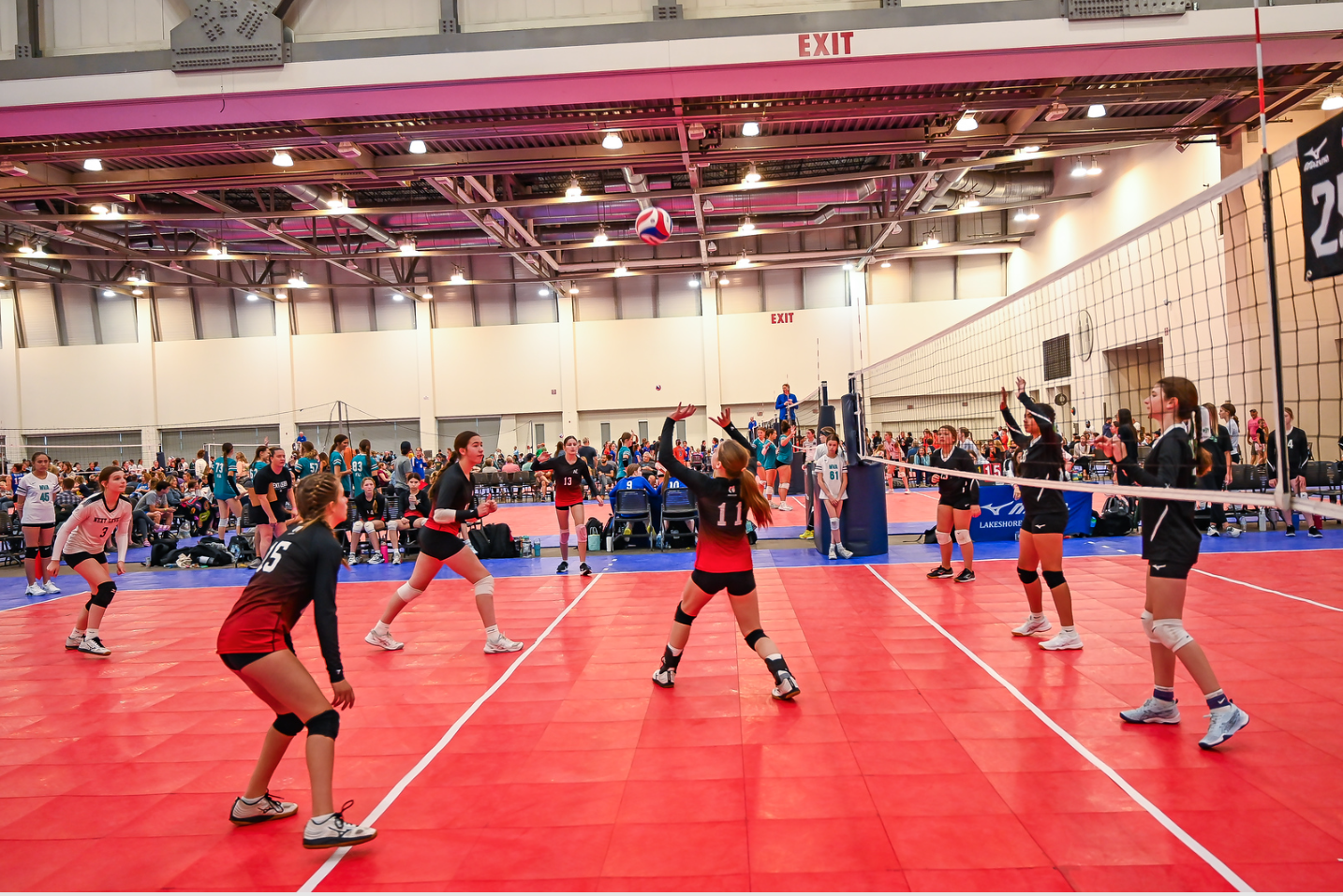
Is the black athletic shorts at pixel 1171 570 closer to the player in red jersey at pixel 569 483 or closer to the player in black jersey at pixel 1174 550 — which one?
the player in black jersey at pixel 1174 550

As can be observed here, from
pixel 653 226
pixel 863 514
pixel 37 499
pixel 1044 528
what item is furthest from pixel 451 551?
pixel 653 226

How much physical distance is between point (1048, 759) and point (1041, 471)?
8.81 ft

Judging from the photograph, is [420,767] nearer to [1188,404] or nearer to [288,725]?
[288,725]

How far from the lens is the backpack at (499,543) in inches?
467

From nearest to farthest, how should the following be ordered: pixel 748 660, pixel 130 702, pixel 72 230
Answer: pixel 130 702 < pixel 748 660 < pixel 72 230

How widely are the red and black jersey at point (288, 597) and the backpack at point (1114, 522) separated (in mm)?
11498

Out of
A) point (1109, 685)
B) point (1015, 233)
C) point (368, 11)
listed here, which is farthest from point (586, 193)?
point (1109, 685)

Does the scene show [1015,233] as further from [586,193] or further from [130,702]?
[130,702]

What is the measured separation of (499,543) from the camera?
39.1 ft

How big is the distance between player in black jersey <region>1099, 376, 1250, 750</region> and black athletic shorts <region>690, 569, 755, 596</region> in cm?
227

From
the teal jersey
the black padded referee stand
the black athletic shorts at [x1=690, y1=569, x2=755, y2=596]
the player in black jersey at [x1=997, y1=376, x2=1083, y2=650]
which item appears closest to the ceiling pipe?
the teal jersey

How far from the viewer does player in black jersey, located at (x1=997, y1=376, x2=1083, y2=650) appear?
5.67 meters

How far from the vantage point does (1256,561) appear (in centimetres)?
886

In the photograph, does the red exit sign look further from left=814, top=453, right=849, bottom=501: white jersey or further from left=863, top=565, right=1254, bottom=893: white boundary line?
left=863, top=565, right=1254, bottom=893: white boundary line
